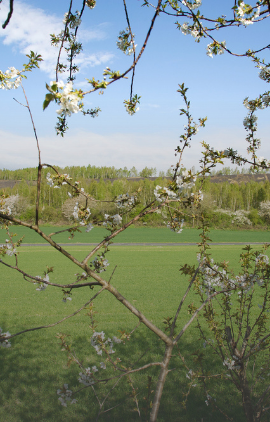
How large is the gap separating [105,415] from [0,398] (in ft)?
3.86

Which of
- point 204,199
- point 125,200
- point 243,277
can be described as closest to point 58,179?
point 125,200

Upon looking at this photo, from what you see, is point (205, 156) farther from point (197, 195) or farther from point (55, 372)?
point (55, 372)

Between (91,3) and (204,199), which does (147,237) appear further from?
(91,3)

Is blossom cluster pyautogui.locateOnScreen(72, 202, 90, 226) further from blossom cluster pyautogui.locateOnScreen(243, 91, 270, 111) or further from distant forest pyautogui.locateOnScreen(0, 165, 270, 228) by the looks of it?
distant forest pyautogui.locateOnScreen(0, 165, 270, 228)

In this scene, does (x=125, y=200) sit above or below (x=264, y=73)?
below

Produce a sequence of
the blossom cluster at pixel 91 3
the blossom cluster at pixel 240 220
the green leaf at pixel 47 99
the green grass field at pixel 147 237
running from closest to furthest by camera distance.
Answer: the green leaf at pixel 47 99 → the blossom cluster at pixel 91 3 → the green grass field at pixel 147 237 → the blossom cluster at pixel 240 220

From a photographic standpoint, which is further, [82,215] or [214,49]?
[214,49]

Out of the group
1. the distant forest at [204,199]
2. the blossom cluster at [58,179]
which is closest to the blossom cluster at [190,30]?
the blossom cluster at [58,179]

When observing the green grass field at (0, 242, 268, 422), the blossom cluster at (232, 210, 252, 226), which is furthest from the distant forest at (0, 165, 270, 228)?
the green grass field at (0, 242, 268, 422)

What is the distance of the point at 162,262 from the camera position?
14164mm

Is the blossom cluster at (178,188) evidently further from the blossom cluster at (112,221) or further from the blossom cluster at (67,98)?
the blossom cluster at (67,98)

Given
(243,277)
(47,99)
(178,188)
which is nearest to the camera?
(47,99)

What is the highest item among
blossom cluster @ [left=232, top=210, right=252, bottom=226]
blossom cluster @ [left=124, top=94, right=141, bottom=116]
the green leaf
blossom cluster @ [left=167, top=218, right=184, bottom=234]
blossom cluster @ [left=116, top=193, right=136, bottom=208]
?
blossom cluster @ [left=124, top=94, right=141, bottom=116]

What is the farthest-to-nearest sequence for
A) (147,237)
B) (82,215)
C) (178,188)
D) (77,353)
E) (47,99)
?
(147,237) < (77,353) < (82,215) < (178,188) < (47,99)
